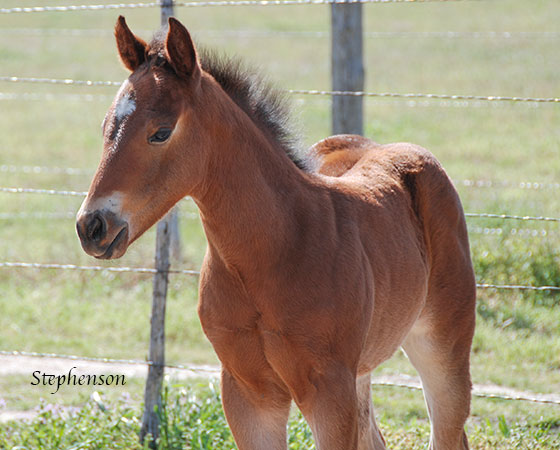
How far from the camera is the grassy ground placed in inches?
197

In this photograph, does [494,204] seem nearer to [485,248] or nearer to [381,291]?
[485,248]

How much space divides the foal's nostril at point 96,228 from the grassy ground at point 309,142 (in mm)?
1006

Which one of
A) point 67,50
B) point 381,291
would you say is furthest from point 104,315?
point 67,50

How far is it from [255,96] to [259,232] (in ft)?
1.73

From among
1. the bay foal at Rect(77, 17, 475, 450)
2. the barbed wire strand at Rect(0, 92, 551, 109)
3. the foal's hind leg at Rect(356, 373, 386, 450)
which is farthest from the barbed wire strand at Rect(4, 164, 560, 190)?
the bay foal at Rect(77, 17, 475, 450)

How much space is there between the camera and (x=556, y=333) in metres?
5.87

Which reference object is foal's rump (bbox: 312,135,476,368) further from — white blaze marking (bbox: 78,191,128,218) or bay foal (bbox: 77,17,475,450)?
white blaze marking (bbox: 78,191,128,218)

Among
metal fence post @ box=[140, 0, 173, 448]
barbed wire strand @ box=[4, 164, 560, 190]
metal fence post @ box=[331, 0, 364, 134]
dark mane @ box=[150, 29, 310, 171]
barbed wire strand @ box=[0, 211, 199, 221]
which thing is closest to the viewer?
dark mane @ box=[150, 29, 310, 171]

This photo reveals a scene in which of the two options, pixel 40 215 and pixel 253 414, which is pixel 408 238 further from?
pixel 40 215

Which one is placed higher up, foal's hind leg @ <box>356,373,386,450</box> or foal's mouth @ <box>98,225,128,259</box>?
foal's mouth @ <box>98,225,128,259</box>

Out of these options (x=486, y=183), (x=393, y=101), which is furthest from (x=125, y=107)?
(x=393, y=101)

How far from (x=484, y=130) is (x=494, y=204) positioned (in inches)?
209

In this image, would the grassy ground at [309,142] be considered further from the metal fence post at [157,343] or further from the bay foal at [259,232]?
the bay foal at [259,232]

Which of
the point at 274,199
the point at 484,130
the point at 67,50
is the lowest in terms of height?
the point at 274,199
